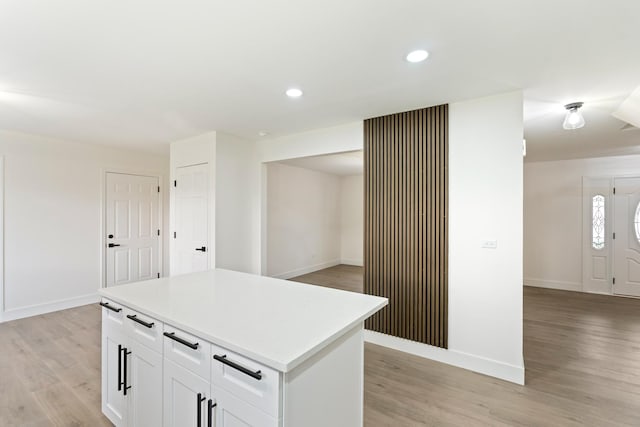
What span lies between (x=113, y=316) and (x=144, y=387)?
0.54 m

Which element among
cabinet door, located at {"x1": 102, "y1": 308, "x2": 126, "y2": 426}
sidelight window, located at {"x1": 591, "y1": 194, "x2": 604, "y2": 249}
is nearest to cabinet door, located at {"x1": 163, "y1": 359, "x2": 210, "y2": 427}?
cabinet door, located at {"x1": 102, "y1": 308, "x2": 126, "y2": 426}

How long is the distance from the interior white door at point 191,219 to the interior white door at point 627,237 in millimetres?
6844

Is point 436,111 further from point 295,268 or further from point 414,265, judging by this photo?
point 295,268

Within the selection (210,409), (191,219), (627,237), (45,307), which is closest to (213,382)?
(210,409)

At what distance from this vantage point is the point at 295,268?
21.1ft

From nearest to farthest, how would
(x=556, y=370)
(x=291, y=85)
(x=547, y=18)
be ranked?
(x=547, y=18) < (x=291, y=85) < (x=556, y=370)

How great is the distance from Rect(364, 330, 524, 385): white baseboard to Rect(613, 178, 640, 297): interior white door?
14.4ft

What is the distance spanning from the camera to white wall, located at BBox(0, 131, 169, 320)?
3.83 meters

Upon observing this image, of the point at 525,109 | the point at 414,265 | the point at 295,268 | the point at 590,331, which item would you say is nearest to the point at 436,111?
the point at 525,109

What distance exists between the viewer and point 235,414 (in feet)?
3.90

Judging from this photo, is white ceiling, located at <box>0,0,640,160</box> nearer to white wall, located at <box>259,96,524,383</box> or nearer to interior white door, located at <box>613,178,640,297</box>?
white wall, located at <box>259,96,524,383</box>

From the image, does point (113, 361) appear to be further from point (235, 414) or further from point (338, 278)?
point (338, 278)

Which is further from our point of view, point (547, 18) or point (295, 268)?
point (295, 268)

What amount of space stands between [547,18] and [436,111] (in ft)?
4.33
